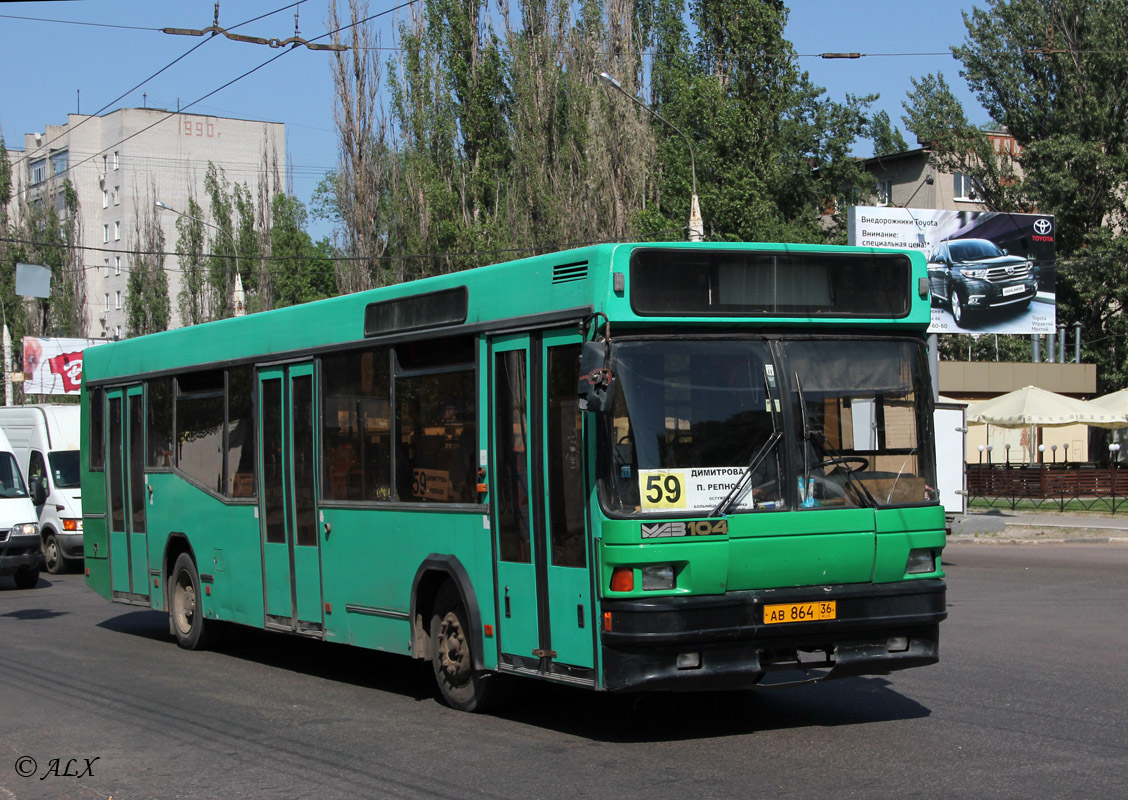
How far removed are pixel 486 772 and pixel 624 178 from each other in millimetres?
33028

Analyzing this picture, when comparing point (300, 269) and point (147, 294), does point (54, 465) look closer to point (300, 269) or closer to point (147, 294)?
point (147, 294)

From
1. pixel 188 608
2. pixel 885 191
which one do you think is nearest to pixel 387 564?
pixel 188 608

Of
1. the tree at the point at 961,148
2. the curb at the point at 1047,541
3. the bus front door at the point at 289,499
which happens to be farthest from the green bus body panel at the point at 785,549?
the tree at the point at 961,148

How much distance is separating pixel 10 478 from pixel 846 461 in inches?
582

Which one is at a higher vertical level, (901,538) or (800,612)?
(901,538)

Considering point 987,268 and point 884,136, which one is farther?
point 884,136

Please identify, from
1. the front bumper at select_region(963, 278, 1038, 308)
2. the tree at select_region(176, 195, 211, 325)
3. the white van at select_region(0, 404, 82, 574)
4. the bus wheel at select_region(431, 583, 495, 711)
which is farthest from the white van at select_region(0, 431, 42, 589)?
the tree at select_region(176, 195, 211, 325)

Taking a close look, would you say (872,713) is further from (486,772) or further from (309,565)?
(309,565)

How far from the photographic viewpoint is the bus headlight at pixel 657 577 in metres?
7.14

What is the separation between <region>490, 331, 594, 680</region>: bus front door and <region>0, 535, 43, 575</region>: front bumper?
40.5 feet

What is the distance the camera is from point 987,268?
33.2 metres

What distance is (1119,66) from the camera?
46.5 m

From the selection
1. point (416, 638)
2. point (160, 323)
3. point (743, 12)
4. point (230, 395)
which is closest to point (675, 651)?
point (416, 638)

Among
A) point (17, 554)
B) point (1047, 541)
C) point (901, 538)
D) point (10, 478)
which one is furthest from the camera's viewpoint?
point (1047, 541)
